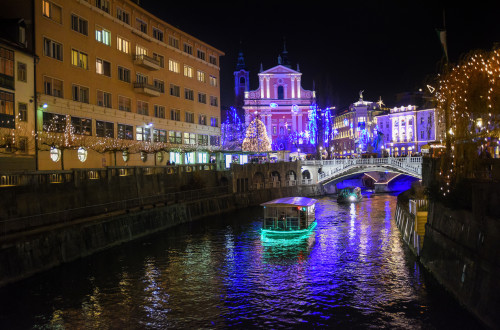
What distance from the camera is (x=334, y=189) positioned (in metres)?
90.5

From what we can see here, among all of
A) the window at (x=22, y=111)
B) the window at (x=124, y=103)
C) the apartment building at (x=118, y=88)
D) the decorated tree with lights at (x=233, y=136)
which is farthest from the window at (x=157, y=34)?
the decorated tree with lights at (x=233, y=136)

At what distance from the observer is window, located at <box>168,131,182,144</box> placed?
63812 millimetres

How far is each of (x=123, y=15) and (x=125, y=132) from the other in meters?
14.0

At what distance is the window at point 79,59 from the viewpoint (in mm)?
46013

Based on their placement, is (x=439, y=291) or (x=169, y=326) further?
(x=439, y=291)

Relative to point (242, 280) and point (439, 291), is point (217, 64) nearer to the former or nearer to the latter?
A: point (242, 280)

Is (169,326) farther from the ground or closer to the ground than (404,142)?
closer to the ground

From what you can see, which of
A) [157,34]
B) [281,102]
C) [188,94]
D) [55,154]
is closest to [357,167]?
[188,94]

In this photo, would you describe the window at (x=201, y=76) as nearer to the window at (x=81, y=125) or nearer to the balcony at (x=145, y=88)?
the balcony at (x=145, y=88)

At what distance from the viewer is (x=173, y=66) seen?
214 ft

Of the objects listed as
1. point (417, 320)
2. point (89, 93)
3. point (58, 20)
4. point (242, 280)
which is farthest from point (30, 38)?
point (417, 320)

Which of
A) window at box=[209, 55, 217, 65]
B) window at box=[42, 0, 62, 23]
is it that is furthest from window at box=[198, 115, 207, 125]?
window at box=[42, 0, 62, 23]

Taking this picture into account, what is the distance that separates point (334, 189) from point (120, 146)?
166 feet

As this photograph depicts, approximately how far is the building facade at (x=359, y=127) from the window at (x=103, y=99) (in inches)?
3451
